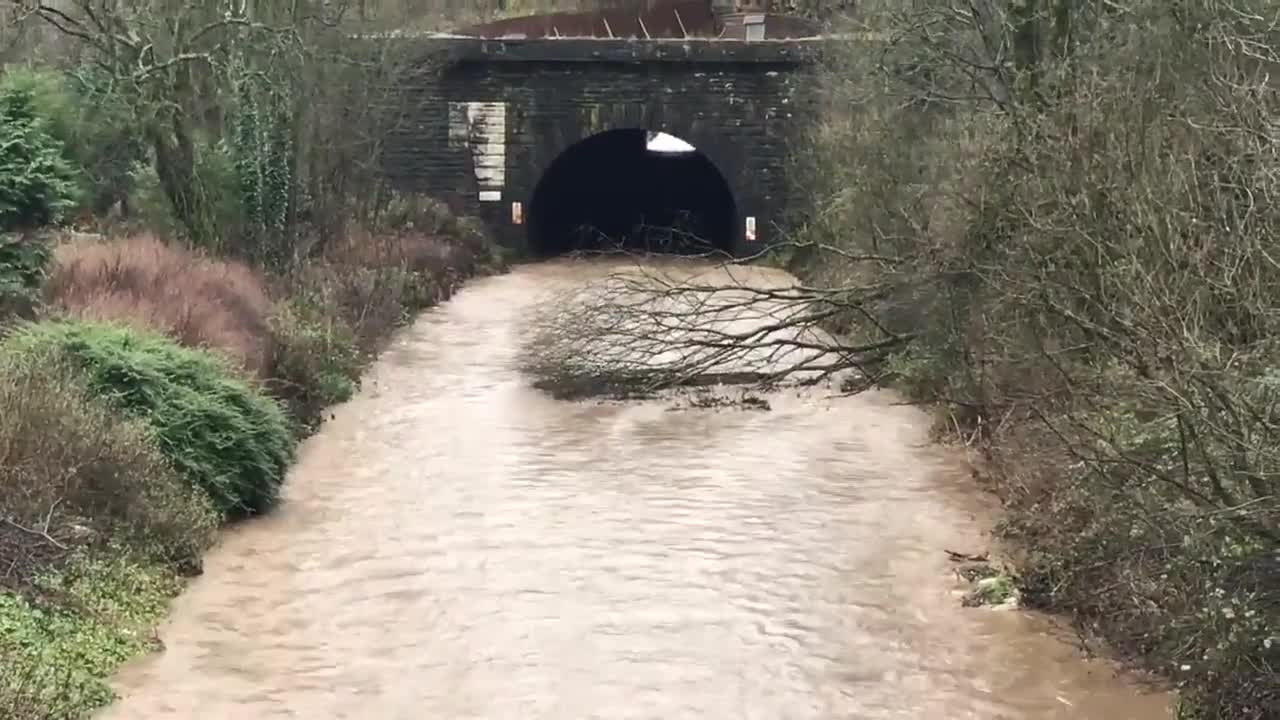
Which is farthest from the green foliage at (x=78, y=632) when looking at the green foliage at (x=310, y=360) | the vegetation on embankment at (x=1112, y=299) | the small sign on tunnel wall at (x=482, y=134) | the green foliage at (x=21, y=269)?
the small sign on tunnel wall at (x=482, y=134)

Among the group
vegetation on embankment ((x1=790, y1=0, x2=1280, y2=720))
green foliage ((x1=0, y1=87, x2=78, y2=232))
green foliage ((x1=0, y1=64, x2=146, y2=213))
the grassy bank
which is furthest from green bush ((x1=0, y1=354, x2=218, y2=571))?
green foliage ((x1=0, y1=64, x2=146, y2=213))

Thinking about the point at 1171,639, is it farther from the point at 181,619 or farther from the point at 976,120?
the point at 976,120

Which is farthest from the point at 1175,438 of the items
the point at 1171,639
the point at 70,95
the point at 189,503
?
the point at 70,95

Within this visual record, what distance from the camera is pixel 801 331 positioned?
56.3 feet

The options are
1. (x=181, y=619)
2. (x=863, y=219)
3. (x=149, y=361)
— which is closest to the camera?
(x=181, y=619)

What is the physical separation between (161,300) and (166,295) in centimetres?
23

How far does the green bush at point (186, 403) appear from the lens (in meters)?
11.5

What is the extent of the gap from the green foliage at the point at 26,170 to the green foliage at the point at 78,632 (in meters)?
5.32

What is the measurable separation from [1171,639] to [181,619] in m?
5.89

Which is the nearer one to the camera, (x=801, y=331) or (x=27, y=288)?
(x=27, y=288)

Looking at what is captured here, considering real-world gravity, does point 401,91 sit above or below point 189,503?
above

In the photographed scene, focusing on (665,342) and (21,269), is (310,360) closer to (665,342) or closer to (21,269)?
(21,269)

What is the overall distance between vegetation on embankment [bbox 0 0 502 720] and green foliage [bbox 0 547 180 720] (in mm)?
16

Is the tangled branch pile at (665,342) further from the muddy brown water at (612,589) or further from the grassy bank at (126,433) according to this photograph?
the grassy bank at (126,433)
